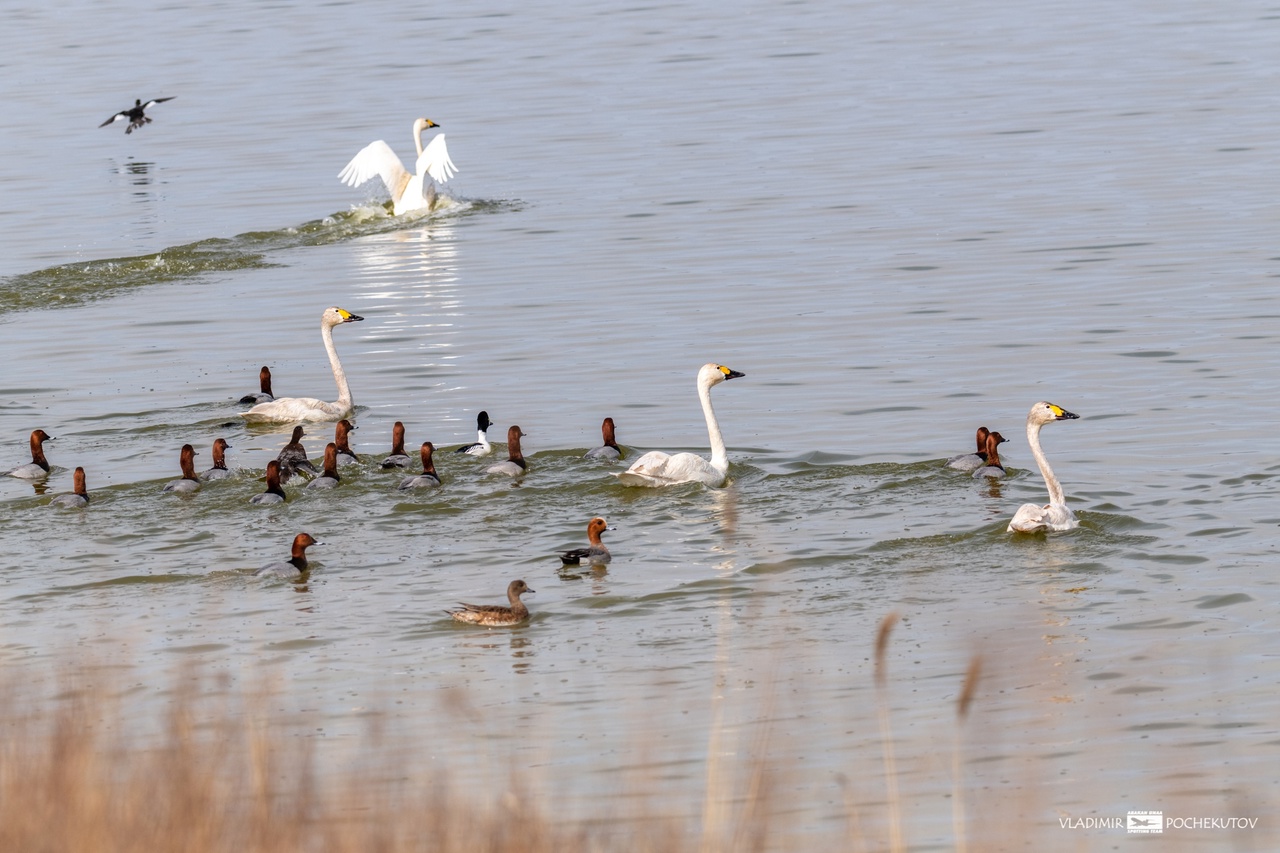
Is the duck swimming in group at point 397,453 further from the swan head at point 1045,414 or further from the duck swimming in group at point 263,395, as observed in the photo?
the swan head at point 1045,414

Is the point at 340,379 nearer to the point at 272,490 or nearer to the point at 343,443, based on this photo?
the point at 343,443

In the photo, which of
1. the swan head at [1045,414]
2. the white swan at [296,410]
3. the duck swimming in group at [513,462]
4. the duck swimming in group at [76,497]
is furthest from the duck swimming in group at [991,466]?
the duck swimming in group at [76,497]

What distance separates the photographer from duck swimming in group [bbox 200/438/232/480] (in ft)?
54.2

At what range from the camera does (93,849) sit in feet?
17.7

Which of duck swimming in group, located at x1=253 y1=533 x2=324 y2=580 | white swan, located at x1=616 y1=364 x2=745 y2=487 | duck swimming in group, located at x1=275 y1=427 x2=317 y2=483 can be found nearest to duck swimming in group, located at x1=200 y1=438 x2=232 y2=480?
duck swimming in group, located at x1=275 y1=427 x2=317 y2=483

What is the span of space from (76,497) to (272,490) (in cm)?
148

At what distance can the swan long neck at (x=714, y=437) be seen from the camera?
16.3 m

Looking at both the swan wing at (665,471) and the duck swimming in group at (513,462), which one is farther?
the duck swimming in group at (513,462)

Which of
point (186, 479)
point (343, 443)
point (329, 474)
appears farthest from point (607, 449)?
point (186, 479)

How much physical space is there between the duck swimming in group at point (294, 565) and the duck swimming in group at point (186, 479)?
240cm

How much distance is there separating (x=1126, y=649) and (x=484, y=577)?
4359mm

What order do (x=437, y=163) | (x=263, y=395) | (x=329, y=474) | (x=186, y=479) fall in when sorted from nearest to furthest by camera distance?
(x=186, y=479), (x=329, y=474), (x=263, y=395), (x=437, y=163)

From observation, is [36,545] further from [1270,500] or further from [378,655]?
[1270,500]

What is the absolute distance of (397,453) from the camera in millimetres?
16781
